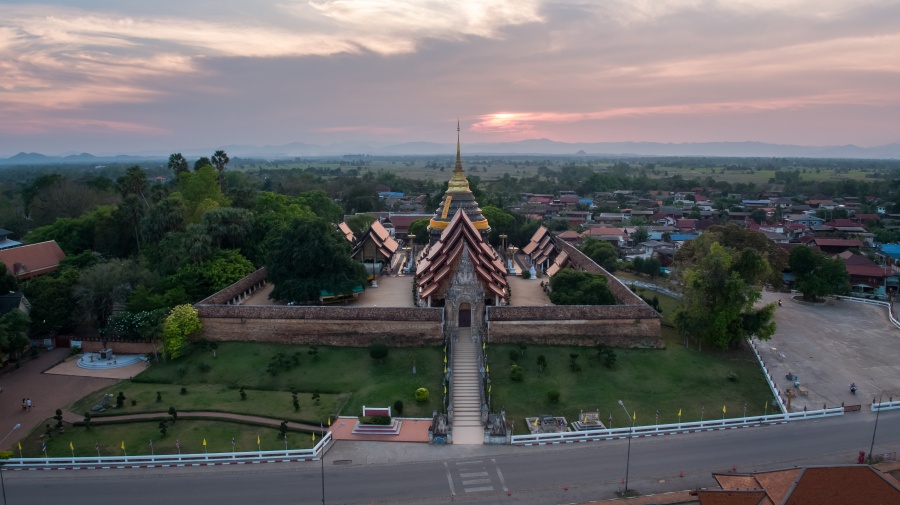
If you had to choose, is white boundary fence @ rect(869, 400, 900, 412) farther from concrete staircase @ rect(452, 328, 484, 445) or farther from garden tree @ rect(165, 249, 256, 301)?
garden tree @ rect(165, 249, 256, 301)

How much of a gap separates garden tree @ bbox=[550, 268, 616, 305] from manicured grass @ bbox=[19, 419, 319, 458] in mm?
17992

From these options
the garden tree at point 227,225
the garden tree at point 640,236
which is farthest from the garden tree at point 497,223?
the garden tree at point 227,225

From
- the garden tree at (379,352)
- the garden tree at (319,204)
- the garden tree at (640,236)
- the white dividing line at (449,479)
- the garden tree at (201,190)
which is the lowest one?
the white dividing line at (449,479)

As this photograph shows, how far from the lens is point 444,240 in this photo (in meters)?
38.1

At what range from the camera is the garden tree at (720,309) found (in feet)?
105

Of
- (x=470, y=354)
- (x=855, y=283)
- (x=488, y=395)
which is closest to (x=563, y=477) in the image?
(x=488, y=395)

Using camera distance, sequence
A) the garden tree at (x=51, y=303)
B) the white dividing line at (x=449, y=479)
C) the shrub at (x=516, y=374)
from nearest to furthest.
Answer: the white dividing line at (x=449, y=479) → the shrub at (x=516, y=374) → the garden tree at (x=51, y=303)

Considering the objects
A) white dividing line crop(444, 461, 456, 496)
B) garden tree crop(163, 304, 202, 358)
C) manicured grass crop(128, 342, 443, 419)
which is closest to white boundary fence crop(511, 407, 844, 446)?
white dividing line crop(444, 461, 456, 496)

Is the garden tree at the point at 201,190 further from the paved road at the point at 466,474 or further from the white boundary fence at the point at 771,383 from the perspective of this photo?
the white boundary fence at the point at 771,383

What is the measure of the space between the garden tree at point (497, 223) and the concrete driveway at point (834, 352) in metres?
28.0

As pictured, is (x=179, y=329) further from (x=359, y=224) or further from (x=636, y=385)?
(x=359, y=224)

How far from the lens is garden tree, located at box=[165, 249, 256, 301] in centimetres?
3731

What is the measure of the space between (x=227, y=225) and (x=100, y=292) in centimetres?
1012

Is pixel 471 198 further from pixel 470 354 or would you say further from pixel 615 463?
pixel 615 463
